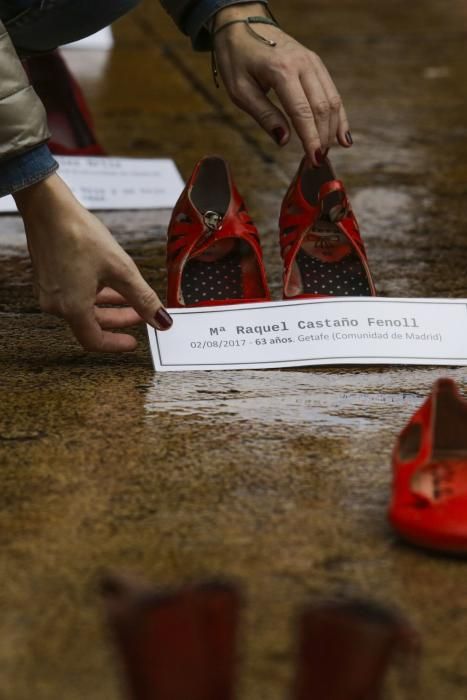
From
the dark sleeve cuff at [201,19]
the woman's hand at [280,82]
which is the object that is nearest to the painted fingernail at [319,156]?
the woman's hand at [280,82]

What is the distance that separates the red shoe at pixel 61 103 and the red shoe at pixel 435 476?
1611 mm

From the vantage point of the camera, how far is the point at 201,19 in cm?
191

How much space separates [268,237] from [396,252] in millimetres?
264

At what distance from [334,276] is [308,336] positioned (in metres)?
0.20

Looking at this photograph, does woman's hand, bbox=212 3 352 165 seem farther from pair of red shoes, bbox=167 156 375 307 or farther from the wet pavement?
the wet pavement

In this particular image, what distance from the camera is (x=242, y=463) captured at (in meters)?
1.46

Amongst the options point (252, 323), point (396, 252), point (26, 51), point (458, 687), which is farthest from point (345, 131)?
point (458, 687)

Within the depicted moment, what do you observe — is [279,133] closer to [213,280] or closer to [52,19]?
[213,280]

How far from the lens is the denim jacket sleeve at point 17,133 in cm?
147

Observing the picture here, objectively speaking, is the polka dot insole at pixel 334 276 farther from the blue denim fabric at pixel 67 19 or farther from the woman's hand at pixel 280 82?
the blue denim fabric at pixel 67 19

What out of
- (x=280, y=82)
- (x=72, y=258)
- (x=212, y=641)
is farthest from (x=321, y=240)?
(x=212, y=641)

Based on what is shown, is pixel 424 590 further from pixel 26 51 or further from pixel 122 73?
pixel 122 73

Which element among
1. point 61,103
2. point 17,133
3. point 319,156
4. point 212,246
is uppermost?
point 17,133

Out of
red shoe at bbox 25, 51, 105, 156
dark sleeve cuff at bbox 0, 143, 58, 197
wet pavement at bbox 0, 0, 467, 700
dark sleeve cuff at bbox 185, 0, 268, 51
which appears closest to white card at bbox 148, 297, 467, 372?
wet pavement at bbox 0, 0, 467, 700
